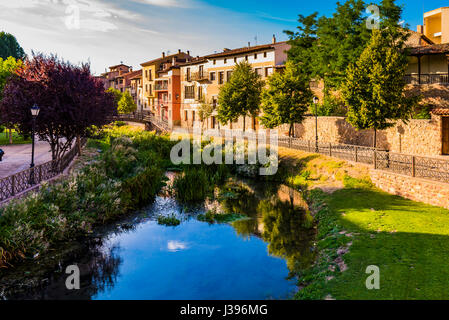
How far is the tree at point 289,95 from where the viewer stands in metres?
31.1

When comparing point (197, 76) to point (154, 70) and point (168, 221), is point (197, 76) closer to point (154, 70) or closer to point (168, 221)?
point (154, 70)

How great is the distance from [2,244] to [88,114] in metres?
11.0

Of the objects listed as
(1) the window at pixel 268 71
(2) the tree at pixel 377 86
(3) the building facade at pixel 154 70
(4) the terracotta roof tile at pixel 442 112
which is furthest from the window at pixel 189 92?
(4) the terracotta roof tile at pixel 442 112

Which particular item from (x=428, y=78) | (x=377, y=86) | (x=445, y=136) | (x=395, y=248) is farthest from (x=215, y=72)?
(x=395, y=248)

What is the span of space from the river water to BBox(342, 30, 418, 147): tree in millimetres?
9101

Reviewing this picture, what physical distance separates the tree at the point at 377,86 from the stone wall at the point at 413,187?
562 cm

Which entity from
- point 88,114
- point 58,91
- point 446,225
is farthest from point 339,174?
point 58,91

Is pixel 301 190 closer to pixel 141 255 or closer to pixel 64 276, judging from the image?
pixel 141 255

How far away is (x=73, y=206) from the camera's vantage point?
1515cm

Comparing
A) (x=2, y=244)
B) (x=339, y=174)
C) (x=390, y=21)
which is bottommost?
(x=2, y=244)

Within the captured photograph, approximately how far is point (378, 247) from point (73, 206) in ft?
39.6

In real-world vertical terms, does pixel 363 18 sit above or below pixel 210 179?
above

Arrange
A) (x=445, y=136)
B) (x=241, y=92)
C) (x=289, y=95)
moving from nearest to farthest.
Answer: (x=445, y=136) < (x=289, y=95) < (x=241, y=92)

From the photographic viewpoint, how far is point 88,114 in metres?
21.1
